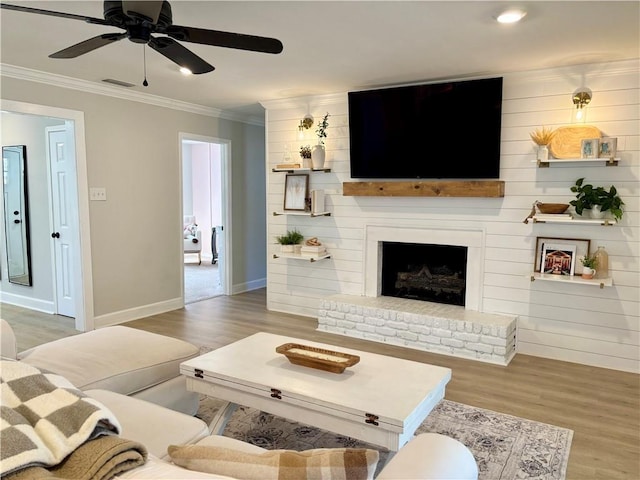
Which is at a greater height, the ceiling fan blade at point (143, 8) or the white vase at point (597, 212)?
the ceiling fan blade at point (143, 8)

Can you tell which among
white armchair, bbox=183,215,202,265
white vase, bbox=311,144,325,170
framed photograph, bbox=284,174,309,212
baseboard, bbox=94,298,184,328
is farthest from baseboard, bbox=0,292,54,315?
white vase, bbox=311,144,325,170

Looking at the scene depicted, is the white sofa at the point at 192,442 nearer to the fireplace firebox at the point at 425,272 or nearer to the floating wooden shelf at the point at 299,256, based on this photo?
the floating wooden shelf at the point at 299,256

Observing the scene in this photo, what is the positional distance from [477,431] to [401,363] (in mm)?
679

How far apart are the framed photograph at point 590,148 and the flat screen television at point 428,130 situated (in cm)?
64

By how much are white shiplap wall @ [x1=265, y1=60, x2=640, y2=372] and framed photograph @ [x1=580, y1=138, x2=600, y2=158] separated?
0.19 meters

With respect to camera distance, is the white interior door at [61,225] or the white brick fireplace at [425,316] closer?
the white brick fireplace at [425,316]

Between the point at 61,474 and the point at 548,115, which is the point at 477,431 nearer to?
the point at 61,474

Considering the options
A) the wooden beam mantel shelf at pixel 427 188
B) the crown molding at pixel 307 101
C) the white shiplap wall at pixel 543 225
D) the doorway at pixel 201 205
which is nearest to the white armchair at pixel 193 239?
the doorway at pixel 201 205

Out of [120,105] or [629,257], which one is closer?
[629,257]

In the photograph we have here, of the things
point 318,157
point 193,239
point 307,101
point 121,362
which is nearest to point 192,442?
point 121,362

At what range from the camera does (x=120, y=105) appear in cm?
476

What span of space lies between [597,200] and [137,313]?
14.9ft

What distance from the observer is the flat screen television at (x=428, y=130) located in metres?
3.90

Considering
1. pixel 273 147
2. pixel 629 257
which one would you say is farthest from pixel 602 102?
pixel 273 147
